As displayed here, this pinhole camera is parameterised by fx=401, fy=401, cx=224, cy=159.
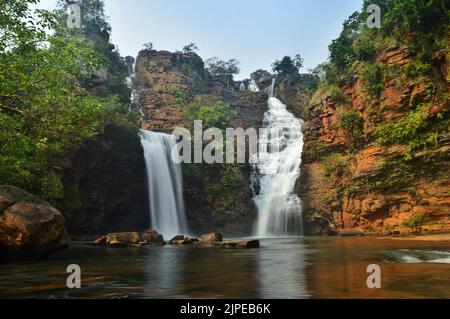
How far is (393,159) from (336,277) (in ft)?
67.2

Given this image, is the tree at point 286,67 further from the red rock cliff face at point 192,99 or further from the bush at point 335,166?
the bush at point 335,166

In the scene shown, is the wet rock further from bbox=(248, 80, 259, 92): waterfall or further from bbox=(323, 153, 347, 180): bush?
bbox=(248, 80, 259, 92): waterfall

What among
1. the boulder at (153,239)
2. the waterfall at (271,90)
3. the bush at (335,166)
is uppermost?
the waterfall at (271,90)

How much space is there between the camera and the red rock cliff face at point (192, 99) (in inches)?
1506

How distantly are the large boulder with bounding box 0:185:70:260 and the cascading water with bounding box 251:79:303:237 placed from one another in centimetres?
2442

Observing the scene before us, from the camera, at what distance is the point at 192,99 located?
58.0 metres

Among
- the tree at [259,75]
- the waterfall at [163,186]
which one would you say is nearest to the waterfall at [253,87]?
the tree at [259,75]

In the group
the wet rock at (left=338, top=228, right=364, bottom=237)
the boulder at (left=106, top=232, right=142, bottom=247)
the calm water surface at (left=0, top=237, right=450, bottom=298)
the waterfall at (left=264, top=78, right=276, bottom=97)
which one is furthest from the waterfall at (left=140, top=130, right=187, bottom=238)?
the waterfall at (left=264, top=78, right=276, bottom=97)

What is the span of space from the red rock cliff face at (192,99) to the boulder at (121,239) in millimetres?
15425

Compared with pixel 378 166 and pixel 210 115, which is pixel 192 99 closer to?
pixel 210 115

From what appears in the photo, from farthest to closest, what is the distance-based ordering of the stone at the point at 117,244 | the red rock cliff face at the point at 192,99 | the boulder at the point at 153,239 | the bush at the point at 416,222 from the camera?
the red rock cliff face at the point at 192,99 < the bush at the point at 416,222 < the boulder at the point at 153,239 < the stone at the point at 117,244
